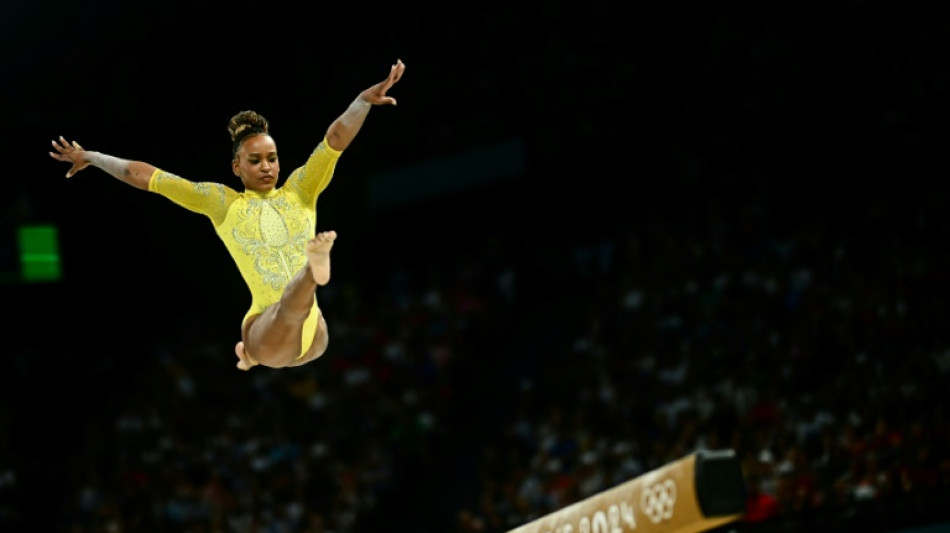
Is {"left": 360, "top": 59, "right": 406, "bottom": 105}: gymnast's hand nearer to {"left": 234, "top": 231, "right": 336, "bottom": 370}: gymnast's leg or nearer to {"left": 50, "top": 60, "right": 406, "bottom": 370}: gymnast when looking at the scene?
{"left": 50, "top": 60, "right": 406, "bottom": 370}: gymnast

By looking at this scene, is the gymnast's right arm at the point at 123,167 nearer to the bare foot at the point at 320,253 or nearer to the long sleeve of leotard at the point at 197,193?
the long sleeve of leotard at the point at 197,193

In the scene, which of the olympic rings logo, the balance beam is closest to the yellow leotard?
the balance beam

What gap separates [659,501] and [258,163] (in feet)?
9.34

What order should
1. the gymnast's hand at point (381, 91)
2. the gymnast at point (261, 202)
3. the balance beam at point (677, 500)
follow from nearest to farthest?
1. the balance beam at point (677, 500)
2. the gymnast's hand at point (381, 91)
3. the gymnast at point (261, 202)

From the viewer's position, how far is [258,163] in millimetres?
6953

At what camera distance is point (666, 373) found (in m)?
12.6

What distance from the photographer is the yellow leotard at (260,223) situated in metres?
6.98

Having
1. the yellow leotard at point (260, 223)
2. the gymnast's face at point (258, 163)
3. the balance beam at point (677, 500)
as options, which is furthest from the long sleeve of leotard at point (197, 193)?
the balance beam at point (677, 500)

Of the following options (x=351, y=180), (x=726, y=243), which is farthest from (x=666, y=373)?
(x=351, y=180)

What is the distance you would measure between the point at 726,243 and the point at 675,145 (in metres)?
2.12

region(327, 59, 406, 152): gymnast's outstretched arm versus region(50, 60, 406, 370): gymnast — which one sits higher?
region(327, 59, 406, 152): gymnast's outstretched arm

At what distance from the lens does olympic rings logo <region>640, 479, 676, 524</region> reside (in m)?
5.15

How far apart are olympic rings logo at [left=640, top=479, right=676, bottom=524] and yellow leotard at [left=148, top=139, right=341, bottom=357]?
2257mm

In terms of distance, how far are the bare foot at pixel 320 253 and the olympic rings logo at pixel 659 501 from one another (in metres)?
1.66
